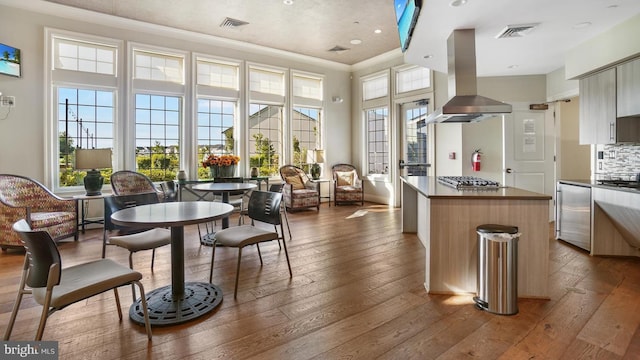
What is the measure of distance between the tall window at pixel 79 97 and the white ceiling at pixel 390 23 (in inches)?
24.3

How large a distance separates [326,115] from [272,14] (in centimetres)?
308

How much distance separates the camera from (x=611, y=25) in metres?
3.57

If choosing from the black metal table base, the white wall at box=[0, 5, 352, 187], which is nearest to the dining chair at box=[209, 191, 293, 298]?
the black metal table base

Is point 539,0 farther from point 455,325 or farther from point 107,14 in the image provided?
point 107,14

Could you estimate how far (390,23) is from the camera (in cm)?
557

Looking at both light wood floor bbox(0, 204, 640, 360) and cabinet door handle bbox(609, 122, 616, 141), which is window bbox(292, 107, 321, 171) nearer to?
light wood floor bbox(0, 204, 640, 360)

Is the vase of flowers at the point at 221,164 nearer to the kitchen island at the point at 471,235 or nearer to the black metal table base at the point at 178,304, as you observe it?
the black metal table base at the point at 178,304

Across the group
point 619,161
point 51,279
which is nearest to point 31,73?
point 51,279

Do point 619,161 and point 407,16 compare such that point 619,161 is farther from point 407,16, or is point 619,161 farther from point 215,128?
point 215,128

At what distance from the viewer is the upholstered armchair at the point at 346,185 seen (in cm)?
740

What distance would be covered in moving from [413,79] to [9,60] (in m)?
6.80

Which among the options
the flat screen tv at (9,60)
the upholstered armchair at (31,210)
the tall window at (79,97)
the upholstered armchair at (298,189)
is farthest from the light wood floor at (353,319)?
the upholstered armchair at (298,189)

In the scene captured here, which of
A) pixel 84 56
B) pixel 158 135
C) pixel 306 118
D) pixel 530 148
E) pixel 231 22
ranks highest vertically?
pixel 231 22

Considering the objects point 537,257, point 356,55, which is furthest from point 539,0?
point 356,55
